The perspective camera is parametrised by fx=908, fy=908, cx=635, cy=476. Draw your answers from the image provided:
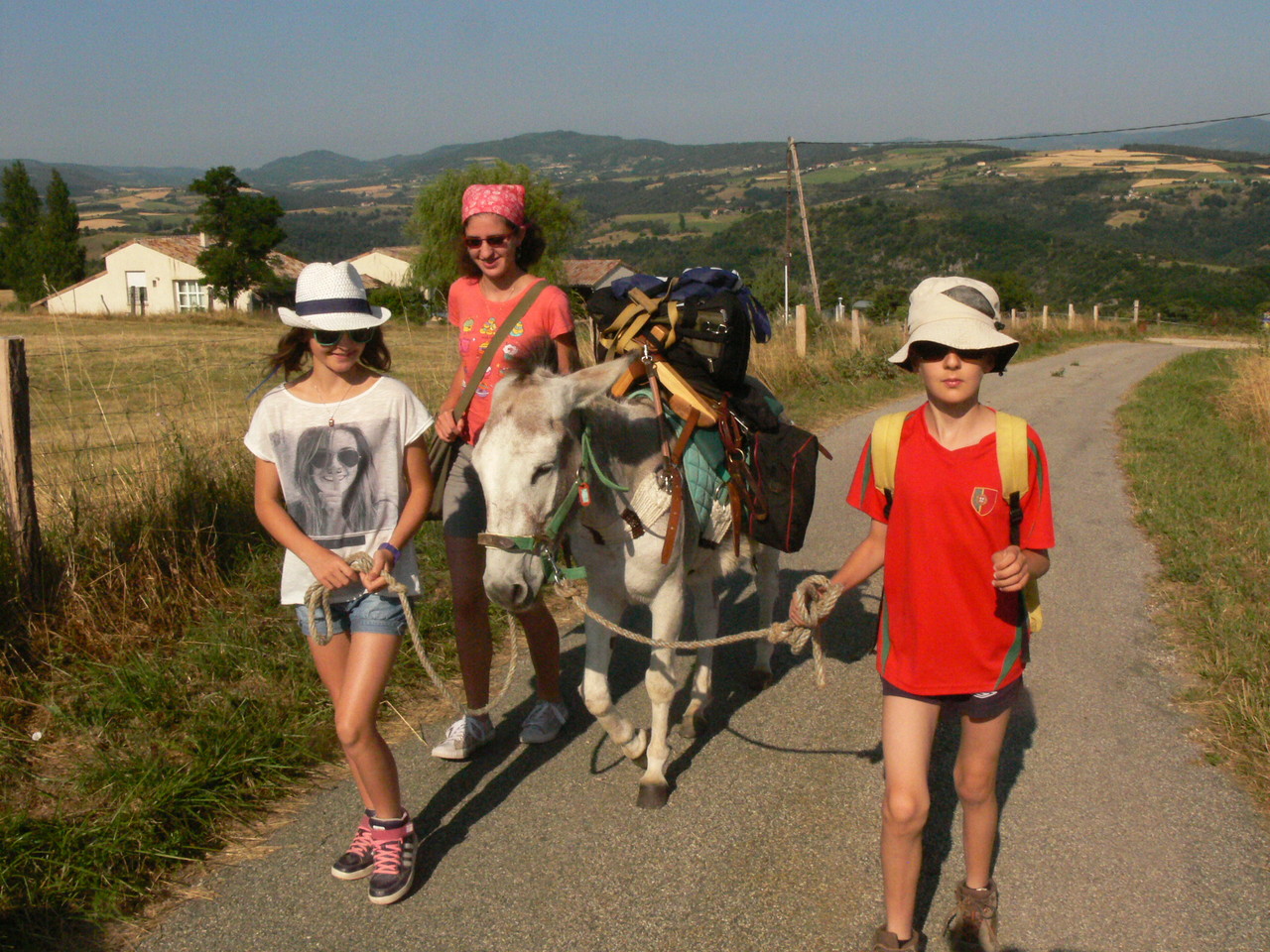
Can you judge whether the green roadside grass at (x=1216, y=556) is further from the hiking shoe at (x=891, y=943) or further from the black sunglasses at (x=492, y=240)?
the black sunglasses at (x=492, y=240)

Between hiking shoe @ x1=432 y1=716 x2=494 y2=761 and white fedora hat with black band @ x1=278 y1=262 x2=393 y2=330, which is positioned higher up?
white fedora hat with black band @ x1=278 y1=262 x2=393 y2=330

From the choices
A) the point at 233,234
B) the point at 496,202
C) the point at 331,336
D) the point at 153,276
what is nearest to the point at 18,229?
the point at 153,276

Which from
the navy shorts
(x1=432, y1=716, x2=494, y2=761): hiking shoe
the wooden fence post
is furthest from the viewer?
the wooden fence post

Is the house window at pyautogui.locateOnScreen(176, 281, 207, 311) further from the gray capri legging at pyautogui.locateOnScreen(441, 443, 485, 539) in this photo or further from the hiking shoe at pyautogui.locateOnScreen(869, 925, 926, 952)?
the hiking shoe at pyautogui.locateOnScreen(869, 925, 926, 952)

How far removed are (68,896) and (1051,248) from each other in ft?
298

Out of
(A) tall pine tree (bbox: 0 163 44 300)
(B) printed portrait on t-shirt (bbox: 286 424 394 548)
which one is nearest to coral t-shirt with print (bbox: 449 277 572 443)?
(B) printed portrait on t-shirt (bbox: 286 424 394 548)

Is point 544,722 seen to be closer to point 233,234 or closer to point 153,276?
point 233,234

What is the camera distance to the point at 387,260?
301ft

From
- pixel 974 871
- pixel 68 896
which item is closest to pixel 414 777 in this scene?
pixel 68 896

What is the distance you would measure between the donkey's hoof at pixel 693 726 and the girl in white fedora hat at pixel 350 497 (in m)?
1.45

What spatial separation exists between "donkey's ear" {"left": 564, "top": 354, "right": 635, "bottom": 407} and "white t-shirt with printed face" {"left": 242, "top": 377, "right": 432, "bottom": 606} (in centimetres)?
50

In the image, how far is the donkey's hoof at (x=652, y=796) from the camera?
3467 millimetres

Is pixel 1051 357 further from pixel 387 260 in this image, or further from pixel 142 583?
pixel 387 260

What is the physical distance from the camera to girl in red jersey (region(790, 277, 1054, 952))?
230 cm
